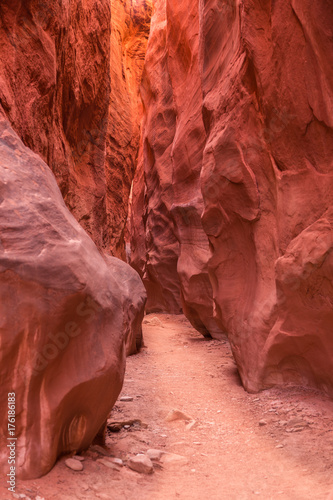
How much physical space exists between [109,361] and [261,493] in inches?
58.6

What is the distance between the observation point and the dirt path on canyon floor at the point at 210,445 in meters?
3.01

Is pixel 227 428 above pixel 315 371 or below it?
below

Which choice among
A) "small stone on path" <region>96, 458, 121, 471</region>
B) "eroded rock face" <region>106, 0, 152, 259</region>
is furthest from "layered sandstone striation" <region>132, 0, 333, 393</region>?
"eroded rock face" <region>106, 0, 152, 259</region>

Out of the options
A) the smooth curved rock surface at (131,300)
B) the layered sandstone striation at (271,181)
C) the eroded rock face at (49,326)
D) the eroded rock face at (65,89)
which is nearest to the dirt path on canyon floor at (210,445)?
the eroded rock face at (49,326)

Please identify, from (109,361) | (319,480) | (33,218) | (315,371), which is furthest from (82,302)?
(315,371)

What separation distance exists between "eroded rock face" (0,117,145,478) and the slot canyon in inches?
0.5

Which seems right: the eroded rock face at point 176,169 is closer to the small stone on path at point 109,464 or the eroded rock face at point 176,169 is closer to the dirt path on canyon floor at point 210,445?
the dirt path on canyon floor at point 210,445

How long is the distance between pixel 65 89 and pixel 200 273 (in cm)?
548

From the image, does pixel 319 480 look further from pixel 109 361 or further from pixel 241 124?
pixel 241 124

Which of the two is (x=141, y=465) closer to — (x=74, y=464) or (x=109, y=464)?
(x=109, y=464)

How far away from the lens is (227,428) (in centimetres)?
467

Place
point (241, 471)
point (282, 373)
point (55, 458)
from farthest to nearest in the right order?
point (282, 373)
point (241, 471)
point (55, 458)

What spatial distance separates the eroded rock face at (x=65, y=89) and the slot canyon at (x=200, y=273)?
3cm

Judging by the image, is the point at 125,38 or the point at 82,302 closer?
the point at 82,302
